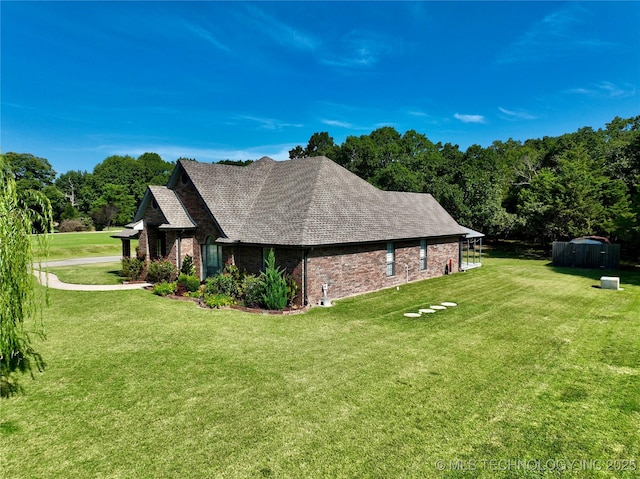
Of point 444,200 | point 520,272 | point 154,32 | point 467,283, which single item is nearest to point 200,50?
point 154,32

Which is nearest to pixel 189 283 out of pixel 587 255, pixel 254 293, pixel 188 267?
pixel 188 267

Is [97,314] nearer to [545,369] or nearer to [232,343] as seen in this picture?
[232,343]

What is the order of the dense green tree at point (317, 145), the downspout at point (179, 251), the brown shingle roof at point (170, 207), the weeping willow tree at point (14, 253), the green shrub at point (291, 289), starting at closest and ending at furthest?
the weeping willow tree at point (14, 253), the green shrub at point (291, 289), the brown shingle roof at point (170, 207), the downspout at point (179, 251), the dense green tree at point (317, 145)

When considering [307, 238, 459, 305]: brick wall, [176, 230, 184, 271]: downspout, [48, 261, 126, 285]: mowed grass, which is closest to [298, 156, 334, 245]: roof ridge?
[307, 238, 459, 305]: brick wall

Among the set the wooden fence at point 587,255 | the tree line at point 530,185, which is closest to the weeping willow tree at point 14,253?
the tree line at point 530,185

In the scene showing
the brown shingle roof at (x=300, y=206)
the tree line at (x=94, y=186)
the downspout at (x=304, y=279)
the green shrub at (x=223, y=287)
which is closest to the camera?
the downspout at (x=304, y=279)

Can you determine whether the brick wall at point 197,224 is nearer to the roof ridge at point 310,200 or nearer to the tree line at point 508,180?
the roof ridge at point 310,200

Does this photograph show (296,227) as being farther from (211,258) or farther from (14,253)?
(14,253)
